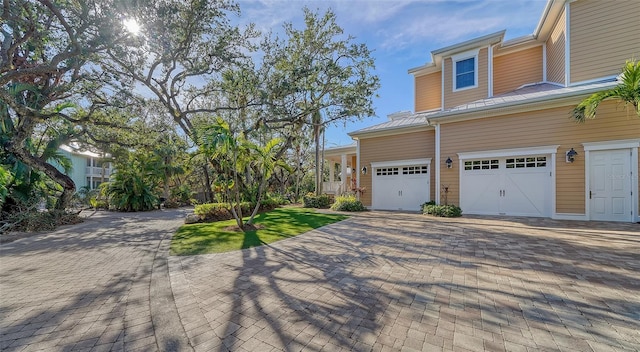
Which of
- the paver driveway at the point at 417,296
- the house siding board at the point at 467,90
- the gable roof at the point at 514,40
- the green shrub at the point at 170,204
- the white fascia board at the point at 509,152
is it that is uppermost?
the gable roof at the point at 514,40

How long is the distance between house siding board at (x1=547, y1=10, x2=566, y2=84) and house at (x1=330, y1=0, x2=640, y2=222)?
40mm

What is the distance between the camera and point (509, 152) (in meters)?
9.45

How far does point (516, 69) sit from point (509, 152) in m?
5.54

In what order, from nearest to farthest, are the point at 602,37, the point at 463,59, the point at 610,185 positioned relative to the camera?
the point at 610,185 < the point at 602,37 < the point at 463,59

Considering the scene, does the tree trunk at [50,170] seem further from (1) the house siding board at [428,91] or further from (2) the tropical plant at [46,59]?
(1) the house siding board at [428,91]

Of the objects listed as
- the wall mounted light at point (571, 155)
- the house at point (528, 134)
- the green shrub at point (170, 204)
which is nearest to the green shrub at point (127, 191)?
the green shrub at point (170, 204)

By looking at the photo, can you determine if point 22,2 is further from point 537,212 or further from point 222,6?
point 537,212

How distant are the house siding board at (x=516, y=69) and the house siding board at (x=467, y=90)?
1.24 meters

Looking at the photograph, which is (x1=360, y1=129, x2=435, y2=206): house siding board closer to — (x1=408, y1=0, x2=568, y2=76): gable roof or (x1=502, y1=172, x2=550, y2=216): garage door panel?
(x1=502, y1=172, x2=550, y2=216): garage door panel

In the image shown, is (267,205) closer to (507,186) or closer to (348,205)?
(348,205)

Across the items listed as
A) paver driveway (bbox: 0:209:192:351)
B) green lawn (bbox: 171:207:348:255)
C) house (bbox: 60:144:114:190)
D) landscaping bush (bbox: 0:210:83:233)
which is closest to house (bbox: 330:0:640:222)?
green lawn (bbox: 171:207:348:255)

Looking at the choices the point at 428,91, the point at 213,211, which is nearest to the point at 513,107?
the point at 428,91

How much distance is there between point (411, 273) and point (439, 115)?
8471 millimetres

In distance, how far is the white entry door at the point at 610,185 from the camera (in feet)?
25.3
